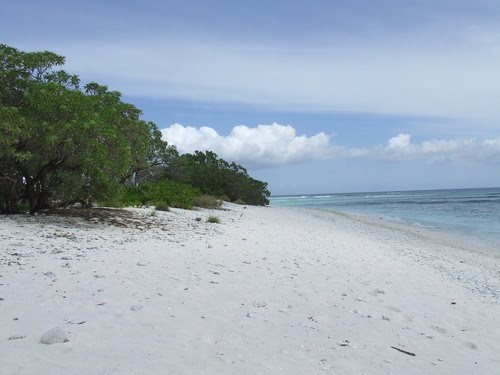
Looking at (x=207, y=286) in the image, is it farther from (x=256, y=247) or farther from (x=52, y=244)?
(x=256, y=247)

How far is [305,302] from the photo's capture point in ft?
21.3

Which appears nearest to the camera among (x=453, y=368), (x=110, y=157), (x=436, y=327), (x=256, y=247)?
(x=453, y=368)

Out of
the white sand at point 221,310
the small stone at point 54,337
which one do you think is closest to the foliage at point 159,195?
the white sand at point 221,310

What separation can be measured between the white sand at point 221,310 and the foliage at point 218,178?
741 inches

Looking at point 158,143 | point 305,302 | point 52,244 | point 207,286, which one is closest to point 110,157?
point 52,244

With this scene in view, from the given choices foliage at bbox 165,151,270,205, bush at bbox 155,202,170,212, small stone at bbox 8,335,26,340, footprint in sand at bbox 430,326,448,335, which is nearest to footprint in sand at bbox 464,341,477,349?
footprint in sand at bbox 430,326,448,335

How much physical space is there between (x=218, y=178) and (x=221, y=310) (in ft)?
100

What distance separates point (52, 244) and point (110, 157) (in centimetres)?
430

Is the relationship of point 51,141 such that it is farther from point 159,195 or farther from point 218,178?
point 218,178

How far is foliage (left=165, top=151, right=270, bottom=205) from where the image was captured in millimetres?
30062

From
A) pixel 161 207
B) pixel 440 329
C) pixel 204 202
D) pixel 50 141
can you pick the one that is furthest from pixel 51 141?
pixel 204 202

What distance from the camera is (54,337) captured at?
163 inches

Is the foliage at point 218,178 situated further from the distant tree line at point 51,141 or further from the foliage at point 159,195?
the distant tree line at point 51,141

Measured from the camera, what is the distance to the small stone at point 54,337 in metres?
4.08
